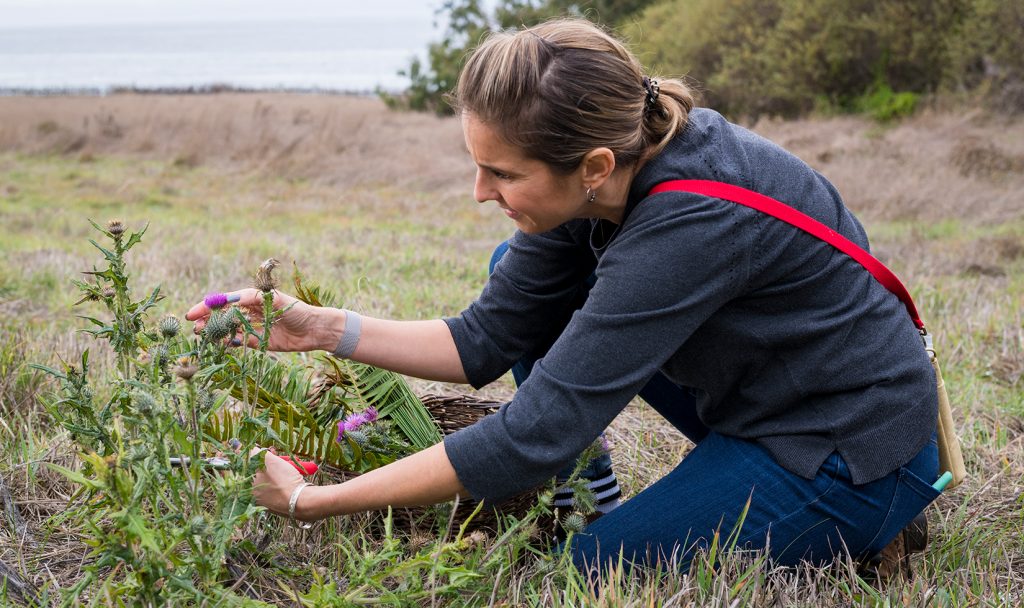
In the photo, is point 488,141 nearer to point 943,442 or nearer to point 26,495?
point 943,442

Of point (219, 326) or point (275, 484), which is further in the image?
point (275, 484)

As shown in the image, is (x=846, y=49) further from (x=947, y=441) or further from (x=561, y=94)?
(x=561, y=94)

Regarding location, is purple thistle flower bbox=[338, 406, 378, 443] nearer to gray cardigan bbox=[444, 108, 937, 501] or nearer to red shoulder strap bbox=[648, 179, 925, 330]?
gray cardigan bbox=[444, 108, 937, 501]

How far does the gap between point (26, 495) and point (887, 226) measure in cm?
718

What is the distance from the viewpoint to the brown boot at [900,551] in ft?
6.56

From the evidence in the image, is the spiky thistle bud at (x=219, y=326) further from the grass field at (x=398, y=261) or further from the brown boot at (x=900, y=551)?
the brown boot at (x=900, y=551)

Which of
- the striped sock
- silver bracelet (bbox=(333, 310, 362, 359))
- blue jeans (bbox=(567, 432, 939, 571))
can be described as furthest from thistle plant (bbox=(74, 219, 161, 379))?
the striped sock

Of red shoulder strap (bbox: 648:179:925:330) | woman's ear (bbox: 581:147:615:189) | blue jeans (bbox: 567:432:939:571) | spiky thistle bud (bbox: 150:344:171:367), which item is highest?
woman's ear (bbox: 581:147:615:189)

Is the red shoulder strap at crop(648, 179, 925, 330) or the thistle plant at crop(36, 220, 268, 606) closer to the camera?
the thistle plant at crop(36, 220, 268, 606)

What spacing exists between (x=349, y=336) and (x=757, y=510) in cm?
98

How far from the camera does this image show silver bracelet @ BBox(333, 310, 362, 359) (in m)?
2.13

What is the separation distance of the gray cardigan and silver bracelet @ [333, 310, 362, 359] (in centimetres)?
51

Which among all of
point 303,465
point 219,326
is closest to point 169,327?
point 219,326

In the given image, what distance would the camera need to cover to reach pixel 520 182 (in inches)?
68.6
